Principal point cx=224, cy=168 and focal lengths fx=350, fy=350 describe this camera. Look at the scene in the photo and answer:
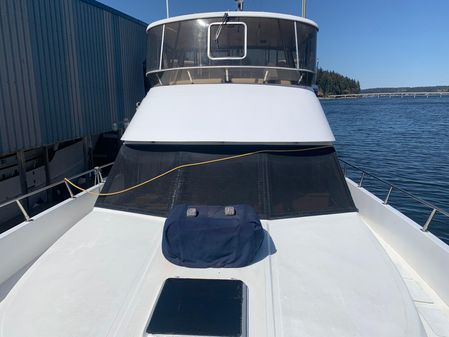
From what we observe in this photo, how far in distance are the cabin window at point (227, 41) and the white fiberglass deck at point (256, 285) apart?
242cm

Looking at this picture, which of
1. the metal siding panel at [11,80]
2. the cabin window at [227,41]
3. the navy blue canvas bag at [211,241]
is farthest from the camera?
the metal siding panel at [11,80]

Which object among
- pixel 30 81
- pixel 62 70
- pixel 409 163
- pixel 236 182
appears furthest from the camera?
pixel 409 163

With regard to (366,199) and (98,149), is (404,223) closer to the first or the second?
(366,199)

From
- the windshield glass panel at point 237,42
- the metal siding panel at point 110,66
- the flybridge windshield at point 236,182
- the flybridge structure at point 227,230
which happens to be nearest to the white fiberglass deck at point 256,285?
the flybridge structure at point 227,230

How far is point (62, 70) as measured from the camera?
8.66 meters

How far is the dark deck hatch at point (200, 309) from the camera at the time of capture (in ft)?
7.45

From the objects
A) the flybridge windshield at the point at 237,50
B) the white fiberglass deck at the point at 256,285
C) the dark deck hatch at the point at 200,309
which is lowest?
the white fiberglass deck at the point at 256,285

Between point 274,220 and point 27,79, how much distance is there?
21.4 ft

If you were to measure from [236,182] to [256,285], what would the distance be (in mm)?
1497

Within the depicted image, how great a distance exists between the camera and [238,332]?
7.46 ft

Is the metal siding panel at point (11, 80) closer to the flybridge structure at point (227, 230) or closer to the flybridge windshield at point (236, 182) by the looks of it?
the flybridge structure at point (227, 230)

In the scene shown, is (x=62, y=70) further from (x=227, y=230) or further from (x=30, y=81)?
(x=227, y=230)

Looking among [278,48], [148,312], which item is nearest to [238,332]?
[148,312]

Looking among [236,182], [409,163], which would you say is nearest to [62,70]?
[236,182]
